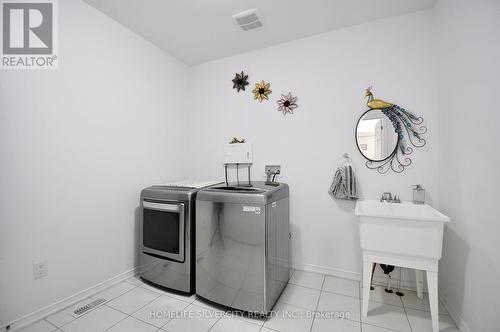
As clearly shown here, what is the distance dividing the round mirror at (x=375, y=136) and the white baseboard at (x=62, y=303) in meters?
2.54

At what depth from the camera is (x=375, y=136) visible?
74.6 inches

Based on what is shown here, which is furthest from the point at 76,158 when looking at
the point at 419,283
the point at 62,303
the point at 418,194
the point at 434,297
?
the point at 419,283

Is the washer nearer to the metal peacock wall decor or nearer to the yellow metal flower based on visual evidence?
the metal peacock wall decor

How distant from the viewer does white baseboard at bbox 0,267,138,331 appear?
1.35m

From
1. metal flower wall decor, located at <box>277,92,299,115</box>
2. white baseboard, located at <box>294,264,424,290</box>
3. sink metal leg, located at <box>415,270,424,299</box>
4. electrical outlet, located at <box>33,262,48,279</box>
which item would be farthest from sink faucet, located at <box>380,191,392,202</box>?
electrical outlet, located at <box>33,262,48,279</box>

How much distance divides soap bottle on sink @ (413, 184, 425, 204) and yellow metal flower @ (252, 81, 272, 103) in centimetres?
165

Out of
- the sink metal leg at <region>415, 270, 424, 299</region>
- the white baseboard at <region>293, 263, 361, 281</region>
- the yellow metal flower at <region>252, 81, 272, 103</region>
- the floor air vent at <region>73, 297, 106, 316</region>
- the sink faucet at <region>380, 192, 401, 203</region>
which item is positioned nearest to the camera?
the floor air vent at <region>73, 297, 106, 316</region>

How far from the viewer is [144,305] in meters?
1.62

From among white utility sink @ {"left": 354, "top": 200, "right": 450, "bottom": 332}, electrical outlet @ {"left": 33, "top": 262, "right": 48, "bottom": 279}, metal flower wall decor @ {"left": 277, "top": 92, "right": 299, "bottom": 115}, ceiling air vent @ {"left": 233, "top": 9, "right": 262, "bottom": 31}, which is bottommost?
electrical outlet @ {"left": 33, "top": 262, "right": 48, "bottom": 279}

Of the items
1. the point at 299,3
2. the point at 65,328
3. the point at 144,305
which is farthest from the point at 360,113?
the point at 65,328

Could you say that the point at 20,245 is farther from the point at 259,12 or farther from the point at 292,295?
the point at 259,12

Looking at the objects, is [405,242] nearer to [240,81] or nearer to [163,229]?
[163,229]

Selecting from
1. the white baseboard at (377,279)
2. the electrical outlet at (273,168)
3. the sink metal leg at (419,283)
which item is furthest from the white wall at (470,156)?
the electrical outlet at (273,168)

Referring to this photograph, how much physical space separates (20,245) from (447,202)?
119 inches
